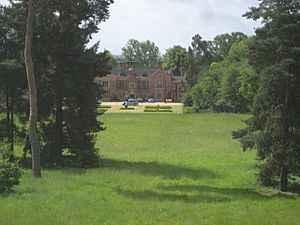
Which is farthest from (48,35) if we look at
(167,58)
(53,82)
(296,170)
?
(167,58)

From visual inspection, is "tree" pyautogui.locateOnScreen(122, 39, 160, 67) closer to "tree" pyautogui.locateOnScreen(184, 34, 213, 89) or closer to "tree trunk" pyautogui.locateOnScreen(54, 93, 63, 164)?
"tree" pyautogui.locateOnScreen(184, 34, 213, 89)

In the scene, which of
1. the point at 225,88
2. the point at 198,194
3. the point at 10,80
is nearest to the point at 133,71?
the point at 225,88

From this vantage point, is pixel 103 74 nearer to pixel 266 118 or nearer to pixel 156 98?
pixel 266 118

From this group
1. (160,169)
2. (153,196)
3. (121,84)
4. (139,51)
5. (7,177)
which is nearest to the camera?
(7,177)

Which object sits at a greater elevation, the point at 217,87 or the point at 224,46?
the point at 224,46

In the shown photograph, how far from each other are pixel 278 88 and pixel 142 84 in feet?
372

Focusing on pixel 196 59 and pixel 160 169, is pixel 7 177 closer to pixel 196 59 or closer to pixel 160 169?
pixel 160 169

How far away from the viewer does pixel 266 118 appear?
17.4m

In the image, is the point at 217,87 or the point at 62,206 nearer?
the point at 62,206

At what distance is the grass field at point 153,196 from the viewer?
11883mm

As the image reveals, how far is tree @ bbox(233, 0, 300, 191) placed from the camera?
16.6 meters

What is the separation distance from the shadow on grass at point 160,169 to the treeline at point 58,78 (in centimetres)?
163

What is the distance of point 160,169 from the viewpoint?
22.9 metres

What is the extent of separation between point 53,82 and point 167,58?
133 metres
